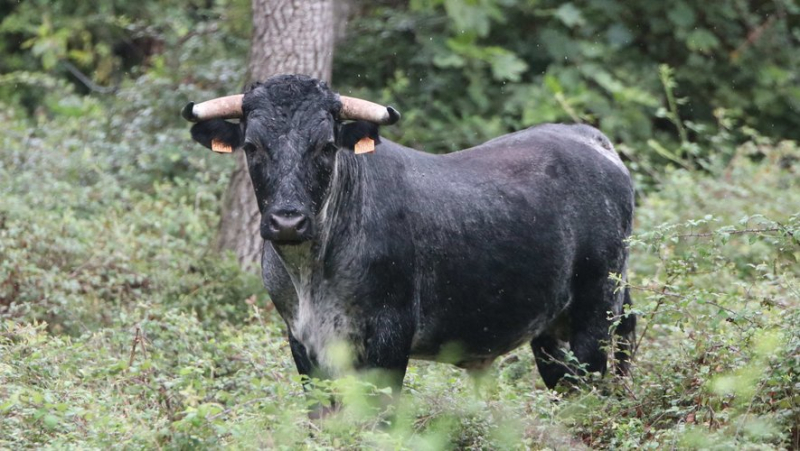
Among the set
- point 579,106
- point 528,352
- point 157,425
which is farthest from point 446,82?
point 157,425

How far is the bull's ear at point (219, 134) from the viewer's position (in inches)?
263

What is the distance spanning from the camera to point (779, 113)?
14570 mm

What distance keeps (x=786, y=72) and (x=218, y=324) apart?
883cm

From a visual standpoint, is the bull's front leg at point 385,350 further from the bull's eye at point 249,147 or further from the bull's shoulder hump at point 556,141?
the bull's shoulder hump at point 556,141

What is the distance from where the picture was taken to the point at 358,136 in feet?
21.2

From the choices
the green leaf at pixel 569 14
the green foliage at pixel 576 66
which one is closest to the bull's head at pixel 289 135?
the green foliage at pixel 576 66

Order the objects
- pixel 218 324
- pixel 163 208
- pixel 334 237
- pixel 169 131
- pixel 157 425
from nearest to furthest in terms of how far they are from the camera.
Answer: pixel 157 425
pixel 334 237
pixel 218 324
pixel 163 208
pixel 169 131

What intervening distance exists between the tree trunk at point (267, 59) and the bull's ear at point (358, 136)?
Answer: 325 cm

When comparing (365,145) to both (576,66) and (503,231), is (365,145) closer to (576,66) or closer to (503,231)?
(503,231)

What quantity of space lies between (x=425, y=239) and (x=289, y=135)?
99cm

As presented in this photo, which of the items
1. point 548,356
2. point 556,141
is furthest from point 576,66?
point 548,356

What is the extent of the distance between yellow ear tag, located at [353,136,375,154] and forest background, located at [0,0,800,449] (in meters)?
1.34

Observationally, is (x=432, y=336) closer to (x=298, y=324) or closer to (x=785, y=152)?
(x=298, y=324)

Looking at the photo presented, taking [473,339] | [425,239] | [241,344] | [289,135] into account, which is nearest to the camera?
[289,135]
